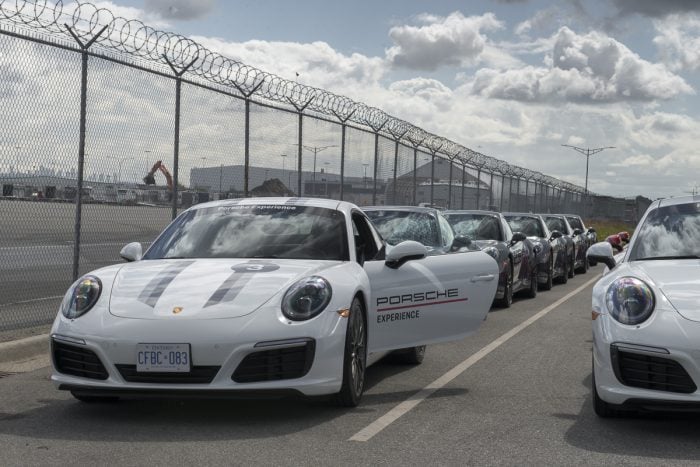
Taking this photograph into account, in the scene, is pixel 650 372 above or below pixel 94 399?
above

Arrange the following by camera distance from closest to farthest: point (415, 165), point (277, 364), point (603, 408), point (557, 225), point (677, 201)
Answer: point (277, 364)
point (603, 408)
point (677, 201)
point (557, 225)
point (415, 165)

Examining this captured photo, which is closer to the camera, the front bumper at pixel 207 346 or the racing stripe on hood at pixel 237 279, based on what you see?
the front bumper at pixel 207 346

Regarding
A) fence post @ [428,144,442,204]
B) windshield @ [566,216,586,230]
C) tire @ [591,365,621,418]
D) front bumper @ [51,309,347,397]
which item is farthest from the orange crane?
windshield @ [566,216,586,230]

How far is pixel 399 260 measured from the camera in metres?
7.41

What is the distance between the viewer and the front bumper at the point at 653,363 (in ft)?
18.5

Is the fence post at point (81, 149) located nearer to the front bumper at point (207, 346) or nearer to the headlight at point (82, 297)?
the headlight at point (82, 297)

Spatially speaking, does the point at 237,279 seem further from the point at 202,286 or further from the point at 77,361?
the point at 77,361

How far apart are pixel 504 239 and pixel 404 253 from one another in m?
8.23

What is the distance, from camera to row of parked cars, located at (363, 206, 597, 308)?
1198 centimetres

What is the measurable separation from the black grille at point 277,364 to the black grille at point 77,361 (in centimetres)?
82

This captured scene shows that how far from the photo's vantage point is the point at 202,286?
20.5ft

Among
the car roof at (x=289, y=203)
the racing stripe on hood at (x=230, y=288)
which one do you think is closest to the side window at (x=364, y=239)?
the car roof at (x=289, y=203)

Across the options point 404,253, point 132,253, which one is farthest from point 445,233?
point 132,253

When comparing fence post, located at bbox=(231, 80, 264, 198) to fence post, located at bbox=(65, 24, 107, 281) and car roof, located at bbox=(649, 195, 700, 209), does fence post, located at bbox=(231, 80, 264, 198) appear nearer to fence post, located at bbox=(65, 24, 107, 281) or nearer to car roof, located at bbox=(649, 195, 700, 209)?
fence post, located at bbox=(65, 24, 107, 281)
